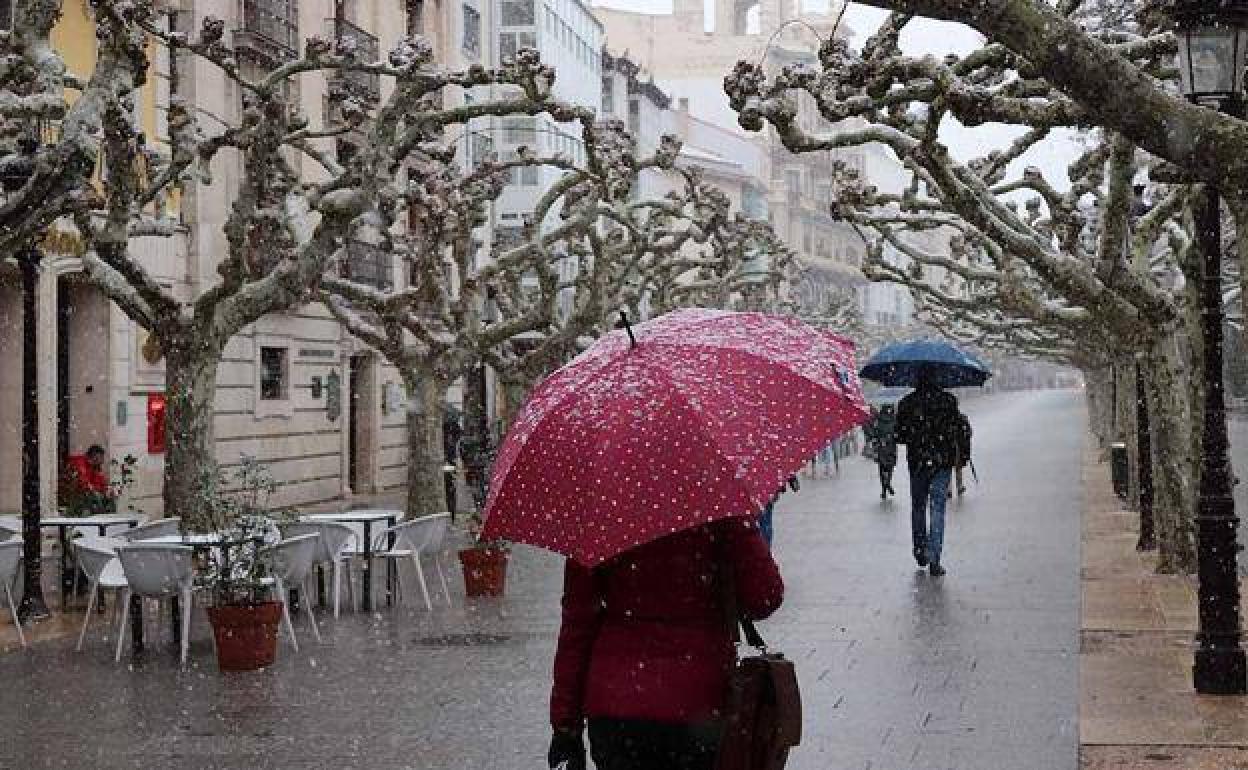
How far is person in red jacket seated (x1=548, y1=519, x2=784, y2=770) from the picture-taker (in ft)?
16.1

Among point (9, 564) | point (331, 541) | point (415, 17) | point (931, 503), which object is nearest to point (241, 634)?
point (9, 564)

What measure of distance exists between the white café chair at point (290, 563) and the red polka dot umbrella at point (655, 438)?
7.71 meters

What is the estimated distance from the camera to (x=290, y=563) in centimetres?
1329

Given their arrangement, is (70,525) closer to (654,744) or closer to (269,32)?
(654,744)

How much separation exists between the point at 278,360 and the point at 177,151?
1493cm

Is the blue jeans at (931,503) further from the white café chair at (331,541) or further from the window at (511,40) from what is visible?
the window at (511,40)

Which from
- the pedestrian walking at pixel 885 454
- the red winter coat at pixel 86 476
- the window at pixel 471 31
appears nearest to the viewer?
the red winter coat at pixel 86 476

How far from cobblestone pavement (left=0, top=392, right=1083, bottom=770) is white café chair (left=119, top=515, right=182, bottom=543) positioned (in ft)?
2.88

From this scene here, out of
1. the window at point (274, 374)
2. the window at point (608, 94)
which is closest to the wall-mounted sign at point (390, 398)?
the window at point (274, 374)

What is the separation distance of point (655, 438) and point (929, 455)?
11.6 meters

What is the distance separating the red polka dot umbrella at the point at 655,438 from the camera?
492cm

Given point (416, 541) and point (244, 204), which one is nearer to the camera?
point (416, 541)

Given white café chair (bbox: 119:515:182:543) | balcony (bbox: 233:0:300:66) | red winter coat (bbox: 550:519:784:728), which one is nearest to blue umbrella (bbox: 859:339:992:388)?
white café chair (bbox: 119:515:182:543)

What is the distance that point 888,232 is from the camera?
2573cm
